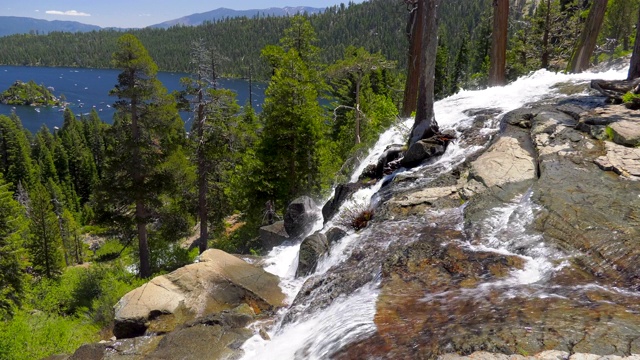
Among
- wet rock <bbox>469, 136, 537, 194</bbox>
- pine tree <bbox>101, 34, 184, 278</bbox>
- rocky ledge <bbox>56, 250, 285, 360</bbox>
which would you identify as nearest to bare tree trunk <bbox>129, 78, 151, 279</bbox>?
pine tree <bbox>101, 34, 184, 278</bbox>

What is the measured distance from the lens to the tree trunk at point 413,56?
14.1m

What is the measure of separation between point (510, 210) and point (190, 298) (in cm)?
716

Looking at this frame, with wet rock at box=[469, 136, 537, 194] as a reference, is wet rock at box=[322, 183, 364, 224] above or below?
below

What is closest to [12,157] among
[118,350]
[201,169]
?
[201,169]

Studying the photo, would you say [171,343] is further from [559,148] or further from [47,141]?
[47,141]

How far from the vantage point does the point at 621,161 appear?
7.05m

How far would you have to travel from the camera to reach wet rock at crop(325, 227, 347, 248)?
8.89 meters

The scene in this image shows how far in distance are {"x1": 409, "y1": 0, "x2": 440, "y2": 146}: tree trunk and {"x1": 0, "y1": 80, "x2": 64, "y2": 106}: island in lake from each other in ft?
563

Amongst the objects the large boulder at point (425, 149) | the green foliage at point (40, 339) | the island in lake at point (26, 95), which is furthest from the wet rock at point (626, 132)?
the island in lake at point (26, 95)

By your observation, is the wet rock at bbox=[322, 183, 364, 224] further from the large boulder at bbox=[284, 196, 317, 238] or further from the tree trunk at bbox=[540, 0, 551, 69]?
the tree trunk at bbox=[540, 0, 551, 69]

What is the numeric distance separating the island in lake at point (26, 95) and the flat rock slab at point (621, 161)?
176495 mm

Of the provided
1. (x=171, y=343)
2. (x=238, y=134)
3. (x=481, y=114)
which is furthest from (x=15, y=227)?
(x=481, y=114)

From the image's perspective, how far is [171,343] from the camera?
705 cm

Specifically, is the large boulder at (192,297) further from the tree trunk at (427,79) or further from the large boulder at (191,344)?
the tree trunk at (427,79)
